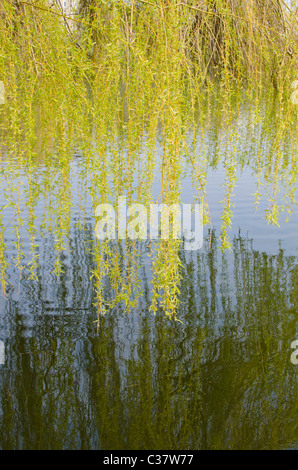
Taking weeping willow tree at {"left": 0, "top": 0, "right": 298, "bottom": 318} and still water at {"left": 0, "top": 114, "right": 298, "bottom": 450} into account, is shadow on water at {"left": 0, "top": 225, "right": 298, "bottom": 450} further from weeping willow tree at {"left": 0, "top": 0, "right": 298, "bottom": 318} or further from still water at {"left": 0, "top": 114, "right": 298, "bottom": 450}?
weeping willow tree at {"left": 0, "top": 0, "right": 298, "bottom": 318}

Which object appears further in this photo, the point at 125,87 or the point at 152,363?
the point at 152,363

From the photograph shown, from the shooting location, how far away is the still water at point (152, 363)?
2.43m

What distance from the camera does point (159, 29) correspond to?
2270 mm

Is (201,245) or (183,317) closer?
(183,317)

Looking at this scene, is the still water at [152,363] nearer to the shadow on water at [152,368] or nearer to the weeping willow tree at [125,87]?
the shadow on water at [152,368]

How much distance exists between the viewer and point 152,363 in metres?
2.97

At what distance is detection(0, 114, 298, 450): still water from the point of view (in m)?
2.43

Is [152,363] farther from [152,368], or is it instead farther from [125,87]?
[125,87]

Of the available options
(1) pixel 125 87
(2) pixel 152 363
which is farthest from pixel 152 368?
(1) pixel 125 87

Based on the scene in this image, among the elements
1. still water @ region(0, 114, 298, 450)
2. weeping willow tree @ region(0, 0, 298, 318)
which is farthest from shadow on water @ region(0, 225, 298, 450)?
weeping willow tree @ region(0, 0, 298, 318)

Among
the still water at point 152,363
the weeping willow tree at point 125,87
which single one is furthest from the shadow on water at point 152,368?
the weeping willow tree at point 125,87

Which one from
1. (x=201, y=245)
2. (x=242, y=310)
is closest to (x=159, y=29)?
(x=242, y=310)

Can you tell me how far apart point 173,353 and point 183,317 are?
1.46 ft
